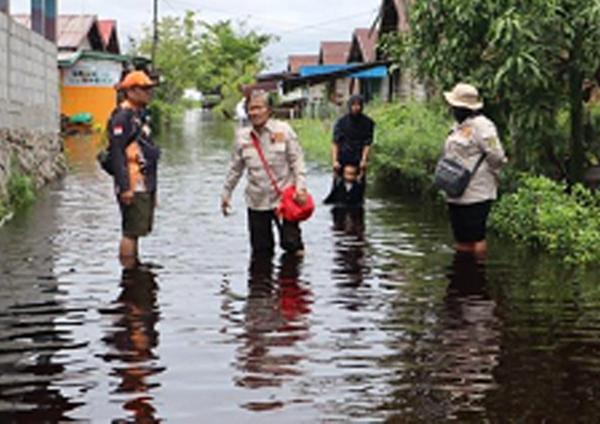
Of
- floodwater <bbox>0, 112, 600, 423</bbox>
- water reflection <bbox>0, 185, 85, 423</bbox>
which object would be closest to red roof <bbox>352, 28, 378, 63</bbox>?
floodwater <bbox>0, 112, 600, 423</bbox>

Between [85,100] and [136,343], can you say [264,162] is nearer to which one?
[136,343]

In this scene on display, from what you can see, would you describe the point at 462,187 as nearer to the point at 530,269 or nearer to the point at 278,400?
the point at 530,269

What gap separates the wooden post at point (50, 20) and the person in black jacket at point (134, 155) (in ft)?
42.9

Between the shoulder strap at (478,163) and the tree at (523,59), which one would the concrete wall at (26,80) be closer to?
the tree at (523,59)

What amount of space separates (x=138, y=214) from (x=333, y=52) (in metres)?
53.7

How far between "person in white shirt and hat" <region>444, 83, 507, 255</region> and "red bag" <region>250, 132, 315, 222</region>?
1216 mm

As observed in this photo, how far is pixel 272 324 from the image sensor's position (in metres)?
7.11

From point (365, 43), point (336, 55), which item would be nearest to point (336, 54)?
point (336, 55)

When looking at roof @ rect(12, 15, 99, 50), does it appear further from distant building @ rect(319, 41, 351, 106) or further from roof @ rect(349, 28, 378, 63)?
distant building @ rect(319, 41, 351, 106)

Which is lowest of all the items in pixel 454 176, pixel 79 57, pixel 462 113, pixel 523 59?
pixel 454 176

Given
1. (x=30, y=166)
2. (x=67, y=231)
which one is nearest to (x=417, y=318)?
(x=67, y=231)

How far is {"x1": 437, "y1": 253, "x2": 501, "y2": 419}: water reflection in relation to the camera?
5375mm

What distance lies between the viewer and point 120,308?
762 centimetres

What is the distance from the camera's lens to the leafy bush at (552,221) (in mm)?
9727
